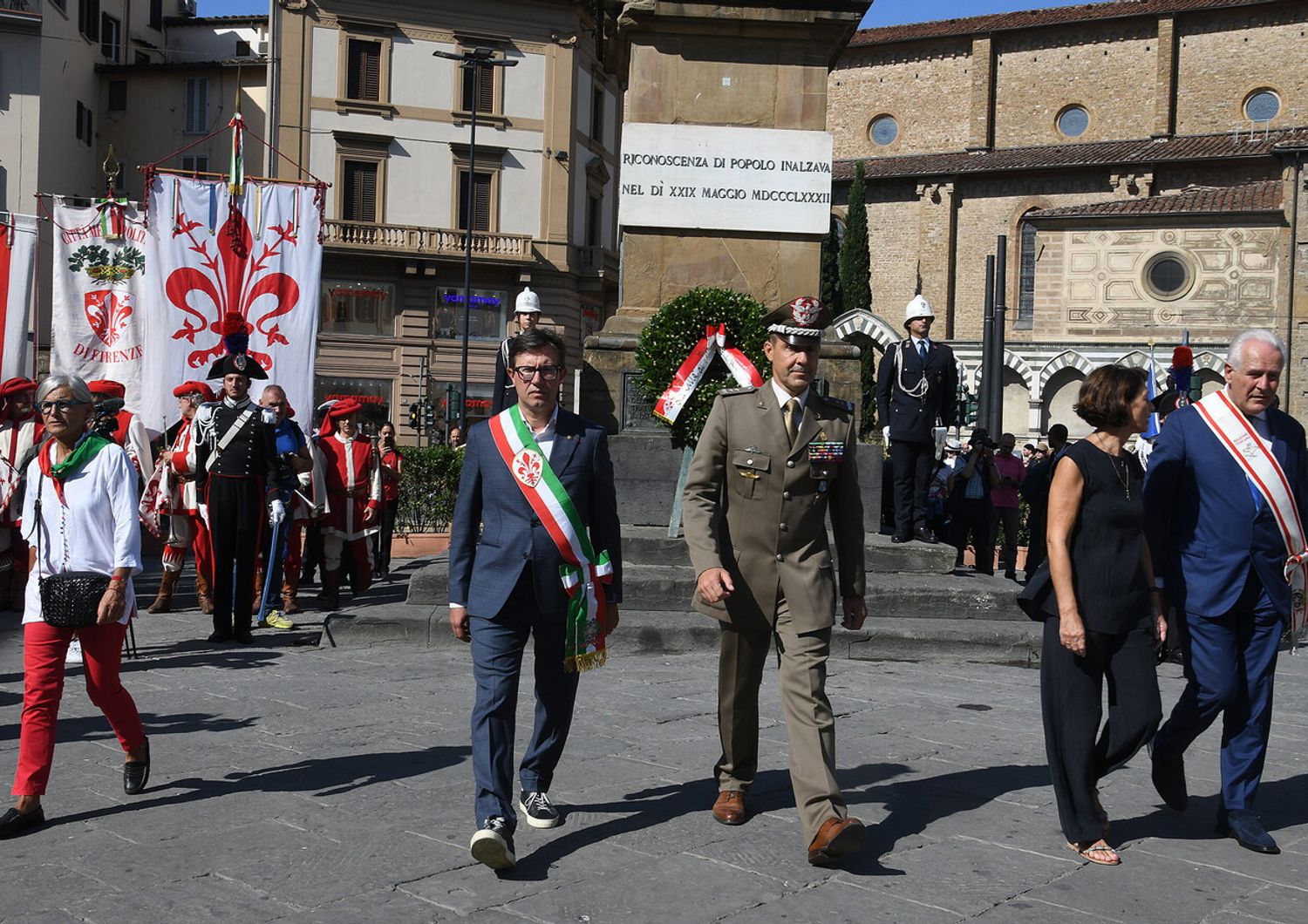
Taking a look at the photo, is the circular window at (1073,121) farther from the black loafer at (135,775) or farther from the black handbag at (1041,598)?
the black loafer at (135,775)

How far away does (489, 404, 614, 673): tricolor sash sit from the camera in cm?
520

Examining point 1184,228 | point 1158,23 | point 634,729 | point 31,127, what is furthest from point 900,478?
point 1158,23

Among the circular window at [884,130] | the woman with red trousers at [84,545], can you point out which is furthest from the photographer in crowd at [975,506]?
the circular window at [884,130]

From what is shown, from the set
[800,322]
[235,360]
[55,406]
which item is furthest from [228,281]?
[800,322]

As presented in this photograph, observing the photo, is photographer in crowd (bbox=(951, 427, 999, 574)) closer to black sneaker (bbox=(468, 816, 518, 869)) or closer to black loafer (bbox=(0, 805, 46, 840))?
black sneaker (bbox=(468, 816, 518, 869))

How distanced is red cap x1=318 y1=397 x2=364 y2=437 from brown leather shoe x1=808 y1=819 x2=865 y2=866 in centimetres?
868

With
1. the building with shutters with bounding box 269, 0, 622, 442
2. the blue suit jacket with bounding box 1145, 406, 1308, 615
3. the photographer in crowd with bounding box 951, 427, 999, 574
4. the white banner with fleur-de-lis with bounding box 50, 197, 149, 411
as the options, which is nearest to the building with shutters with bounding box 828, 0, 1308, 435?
the building with shutters with bounding box 269, 0, 622, 442

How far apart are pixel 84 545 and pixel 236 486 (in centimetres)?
462

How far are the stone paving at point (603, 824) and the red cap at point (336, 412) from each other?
478 cm

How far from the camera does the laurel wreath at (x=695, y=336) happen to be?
407 inches

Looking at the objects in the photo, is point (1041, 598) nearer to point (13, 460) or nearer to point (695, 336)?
point (695, 336)

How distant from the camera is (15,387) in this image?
1148cm

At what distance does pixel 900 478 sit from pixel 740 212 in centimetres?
246

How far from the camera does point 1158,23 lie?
4988cm
